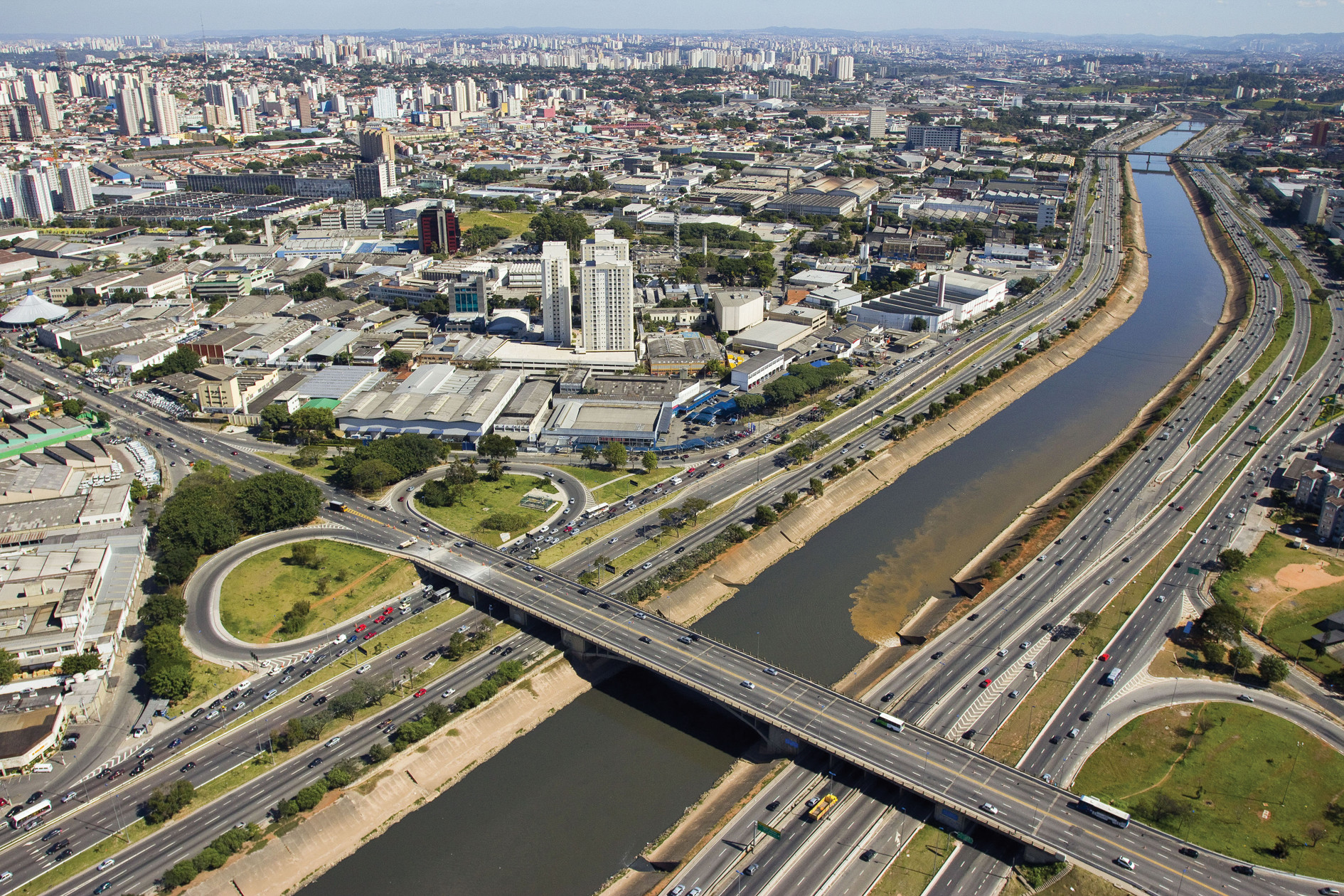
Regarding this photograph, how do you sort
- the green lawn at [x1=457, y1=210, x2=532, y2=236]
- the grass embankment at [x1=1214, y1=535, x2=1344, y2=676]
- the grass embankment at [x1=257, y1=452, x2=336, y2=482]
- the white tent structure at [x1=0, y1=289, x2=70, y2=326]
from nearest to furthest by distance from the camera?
Answer: the grass embankment at [x1=1214, y1=535, x2=1344, y2=676] → the grass embankment at [x1=257, y1=452, x2=336, y2=482] → the white tent structure at [x1=0, y1=289, x2=70, y2=326] → the green lawn at [x1=457, y1=210, x2=532, y2=236]

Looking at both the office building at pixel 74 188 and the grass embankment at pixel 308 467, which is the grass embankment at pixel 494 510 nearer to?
the grass embankment at pixel 308 467

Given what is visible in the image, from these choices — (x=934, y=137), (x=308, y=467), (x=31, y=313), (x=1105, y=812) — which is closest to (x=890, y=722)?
(x=1105, y=812)

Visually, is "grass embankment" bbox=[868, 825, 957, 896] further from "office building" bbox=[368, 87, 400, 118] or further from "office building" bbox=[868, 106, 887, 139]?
"office building" bbox=[368, 87, 400, 118]

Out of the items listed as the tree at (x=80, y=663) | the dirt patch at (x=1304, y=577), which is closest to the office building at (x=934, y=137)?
the dirt patch at (x=1304, y=577)

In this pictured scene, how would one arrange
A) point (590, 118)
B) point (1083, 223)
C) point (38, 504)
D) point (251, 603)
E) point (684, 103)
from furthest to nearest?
1. point (684, 103)
2. point (590, 118)
3. point (1083, 223)
4. point (38, 504)
5. point (251, 603)

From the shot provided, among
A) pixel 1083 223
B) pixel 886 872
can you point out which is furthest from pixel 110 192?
pixel 886 872

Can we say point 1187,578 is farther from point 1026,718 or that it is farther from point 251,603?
point 251,603

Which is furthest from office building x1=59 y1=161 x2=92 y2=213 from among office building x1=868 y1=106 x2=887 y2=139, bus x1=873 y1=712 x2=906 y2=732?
office building x1=868 y1=106 x2=887 y2=139
